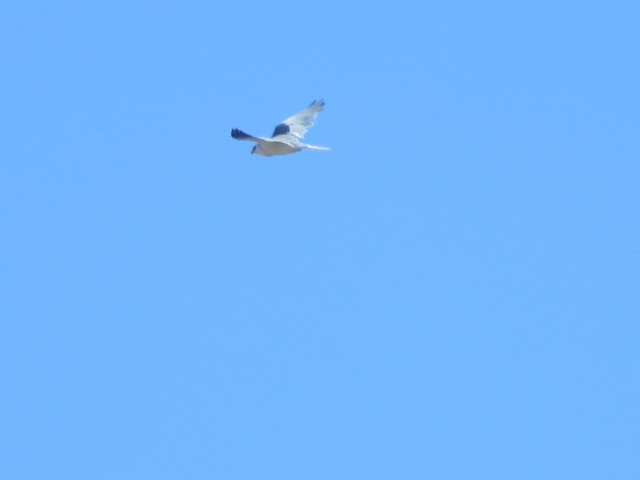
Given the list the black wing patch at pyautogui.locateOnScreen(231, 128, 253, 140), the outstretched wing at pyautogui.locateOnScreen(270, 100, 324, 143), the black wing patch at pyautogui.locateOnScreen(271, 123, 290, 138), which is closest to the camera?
the black wing patch at pyautogui.locateOnScreen(231, 128, 253, 140)

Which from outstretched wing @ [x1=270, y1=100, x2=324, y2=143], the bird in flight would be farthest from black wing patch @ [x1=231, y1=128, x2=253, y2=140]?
outstretched wing @ [x1=270, y1=100, x2=324, y2=143]

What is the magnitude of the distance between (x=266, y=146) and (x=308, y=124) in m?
4.27

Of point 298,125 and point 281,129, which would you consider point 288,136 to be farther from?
point 298,125

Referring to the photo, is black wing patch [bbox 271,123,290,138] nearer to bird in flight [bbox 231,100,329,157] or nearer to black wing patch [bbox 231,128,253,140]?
bird in flight [bbox 231,100,329,157]

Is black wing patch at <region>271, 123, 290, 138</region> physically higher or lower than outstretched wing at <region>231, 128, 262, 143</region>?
higher

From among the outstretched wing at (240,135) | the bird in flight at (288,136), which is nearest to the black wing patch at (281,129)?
the bird in flight at (288,136)

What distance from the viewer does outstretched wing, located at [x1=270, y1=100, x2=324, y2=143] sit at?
133 ft

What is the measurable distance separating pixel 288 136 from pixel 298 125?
80.0 inches

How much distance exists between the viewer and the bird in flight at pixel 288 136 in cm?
3803

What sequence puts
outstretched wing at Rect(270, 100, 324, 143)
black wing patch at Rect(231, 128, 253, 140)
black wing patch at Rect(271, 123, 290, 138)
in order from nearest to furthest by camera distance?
1. black wing patch at Rect(231, 128, 253, 140)
2. outstretched wing at Rect(270, 100, 324, 143)
3. black wing patch at Rect(271, 123, 290, 138)

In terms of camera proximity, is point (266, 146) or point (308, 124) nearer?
point (266, 146)

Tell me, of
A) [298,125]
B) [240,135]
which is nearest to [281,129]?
[298,125]

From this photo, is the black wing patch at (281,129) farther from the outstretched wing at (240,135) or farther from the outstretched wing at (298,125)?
the outstretched wing at (240,135)

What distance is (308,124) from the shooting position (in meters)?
42.7
